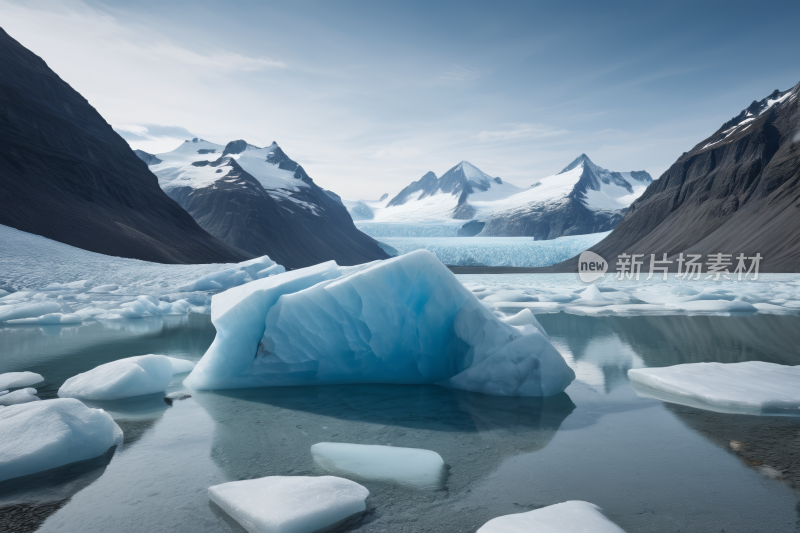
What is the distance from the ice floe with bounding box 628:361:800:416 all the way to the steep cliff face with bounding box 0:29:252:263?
31.7 meters

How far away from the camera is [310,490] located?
2.84 metres

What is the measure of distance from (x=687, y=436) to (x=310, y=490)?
124 inches

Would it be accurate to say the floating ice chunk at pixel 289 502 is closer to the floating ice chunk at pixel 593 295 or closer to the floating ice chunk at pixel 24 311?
the floating ice chunk at pixel 24 311

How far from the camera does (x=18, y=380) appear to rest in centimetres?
573

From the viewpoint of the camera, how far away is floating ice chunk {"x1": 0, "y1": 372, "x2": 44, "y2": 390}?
219 inches

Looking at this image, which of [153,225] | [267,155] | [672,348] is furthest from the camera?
[267,155]

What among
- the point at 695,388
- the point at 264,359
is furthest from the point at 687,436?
the point at 264,359

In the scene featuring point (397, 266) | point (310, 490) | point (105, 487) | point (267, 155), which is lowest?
point (105, 487)

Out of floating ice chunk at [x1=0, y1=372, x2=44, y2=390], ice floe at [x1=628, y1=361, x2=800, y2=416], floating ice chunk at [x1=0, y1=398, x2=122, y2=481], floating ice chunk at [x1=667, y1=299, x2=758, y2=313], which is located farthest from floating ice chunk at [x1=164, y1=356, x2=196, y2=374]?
floating ice chunk at [x1=667, y1=299, x2=758, y2=313]

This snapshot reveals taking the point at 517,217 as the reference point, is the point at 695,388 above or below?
below

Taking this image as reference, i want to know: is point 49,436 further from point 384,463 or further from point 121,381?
point 384,463

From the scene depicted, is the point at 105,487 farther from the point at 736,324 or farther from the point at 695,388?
the point at 736,324

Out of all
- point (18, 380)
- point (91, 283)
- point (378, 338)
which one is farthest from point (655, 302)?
point (91, 283)

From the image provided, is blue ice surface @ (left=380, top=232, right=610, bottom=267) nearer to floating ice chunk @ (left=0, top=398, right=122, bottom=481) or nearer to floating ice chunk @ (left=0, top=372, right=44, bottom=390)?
floating ice chunk @ (left=0, top=372, right=44, bottom=390)
